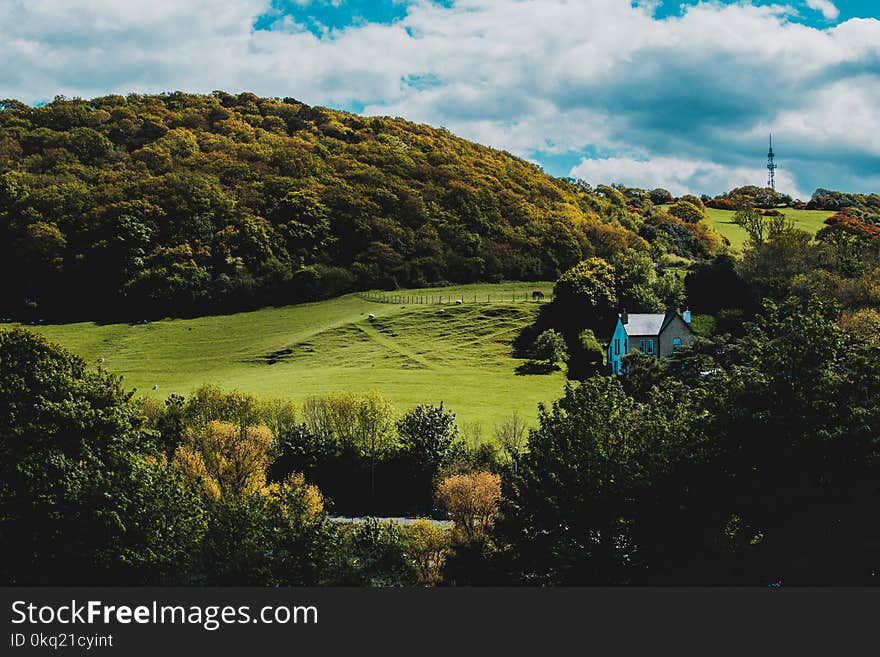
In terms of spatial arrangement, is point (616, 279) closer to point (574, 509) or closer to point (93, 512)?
point (574, 509)

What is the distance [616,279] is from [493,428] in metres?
35.4

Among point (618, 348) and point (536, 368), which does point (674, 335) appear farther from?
point (536, 368)

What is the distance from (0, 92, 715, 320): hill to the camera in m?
113

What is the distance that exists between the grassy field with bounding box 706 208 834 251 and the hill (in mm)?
10807

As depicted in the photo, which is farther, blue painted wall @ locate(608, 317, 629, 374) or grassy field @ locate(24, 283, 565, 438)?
blue painted wall @ locate(608, 317, 629, 374)

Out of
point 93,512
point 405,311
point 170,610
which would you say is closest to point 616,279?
point 405,311

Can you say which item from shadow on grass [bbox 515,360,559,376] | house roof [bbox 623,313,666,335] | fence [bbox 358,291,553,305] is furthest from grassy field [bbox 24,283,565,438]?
house roof [bbox 623,313,666,335]

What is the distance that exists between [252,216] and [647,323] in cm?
7315

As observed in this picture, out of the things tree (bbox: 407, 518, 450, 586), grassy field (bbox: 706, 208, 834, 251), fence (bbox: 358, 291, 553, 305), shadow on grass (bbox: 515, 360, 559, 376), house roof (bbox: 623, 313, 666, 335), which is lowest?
tree (bbox: 407, 518, 450, 586)

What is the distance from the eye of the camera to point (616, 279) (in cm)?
8656

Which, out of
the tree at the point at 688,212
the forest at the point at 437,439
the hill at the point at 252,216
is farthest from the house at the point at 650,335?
the tree at the point at 688,212

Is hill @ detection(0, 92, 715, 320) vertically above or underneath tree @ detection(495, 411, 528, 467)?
above

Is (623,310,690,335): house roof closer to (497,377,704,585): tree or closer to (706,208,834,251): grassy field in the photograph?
(497,377,704,585): tree

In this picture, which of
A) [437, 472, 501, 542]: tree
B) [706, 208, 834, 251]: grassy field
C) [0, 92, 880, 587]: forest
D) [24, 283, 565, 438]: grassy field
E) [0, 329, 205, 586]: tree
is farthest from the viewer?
[706, 208, 834, 251]: grassy field
